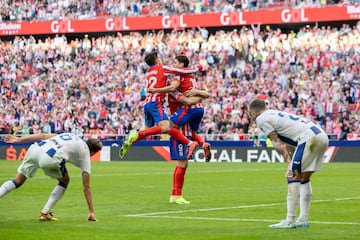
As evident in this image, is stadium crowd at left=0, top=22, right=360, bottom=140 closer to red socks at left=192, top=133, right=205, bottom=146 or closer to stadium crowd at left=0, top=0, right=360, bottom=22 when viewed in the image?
stadium crowd at left=0, top=0, right=360, bottom=22

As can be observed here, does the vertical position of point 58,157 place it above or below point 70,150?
below

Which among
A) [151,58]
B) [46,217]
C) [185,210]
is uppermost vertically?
[151,58]

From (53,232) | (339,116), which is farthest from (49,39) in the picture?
(53,232)

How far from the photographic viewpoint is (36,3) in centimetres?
6194

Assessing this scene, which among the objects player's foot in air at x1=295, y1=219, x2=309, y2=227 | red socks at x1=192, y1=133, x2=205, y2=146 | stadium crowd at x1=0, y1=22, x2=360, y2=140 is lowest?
stadium crowd at x1=0, y1=22, x2=360, y2=140

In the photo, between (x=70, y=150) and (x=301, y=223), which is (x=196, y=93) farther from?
(x=301, y=223)

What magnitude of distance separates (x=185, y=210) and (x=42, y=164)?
356 cm

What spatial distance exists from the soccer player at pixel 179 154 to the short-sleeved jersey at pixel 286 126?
4910 mm

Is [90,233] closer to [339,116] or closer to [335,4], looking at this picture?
[339,116]

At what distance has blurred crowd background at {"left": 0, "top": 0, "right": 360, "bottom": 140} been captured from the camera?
42.8m

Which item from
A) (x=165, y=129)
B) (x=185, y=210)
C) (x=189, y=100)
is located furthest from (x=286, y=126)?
(x=165, y=129)

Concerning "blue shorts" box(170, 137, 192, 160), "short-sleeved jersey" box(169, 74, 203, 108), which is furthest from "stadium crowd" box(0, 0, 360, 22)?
"blue shorts" box(170, 137, 192, 160)

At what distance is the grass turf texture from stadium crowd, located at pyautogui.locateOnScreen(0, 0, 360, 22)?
82.9 ft

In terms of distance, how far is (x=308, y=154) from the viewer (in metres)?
13.2
